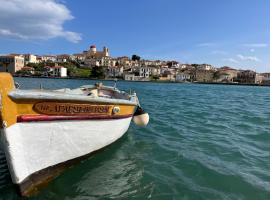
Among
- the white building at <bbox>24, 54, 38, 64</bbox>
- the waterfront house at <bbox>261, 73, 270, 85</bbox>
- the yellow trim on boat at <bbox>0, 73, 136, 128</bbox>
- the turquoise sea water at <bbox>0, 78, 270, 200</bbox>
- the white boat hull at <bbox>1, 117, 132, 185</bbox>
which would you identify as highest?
the white building at <bbox>24, 54, 38, 64</bbox>

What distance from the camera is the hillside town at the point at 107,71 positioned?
14112 cm

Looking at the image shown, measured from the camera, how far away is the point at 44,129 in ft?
19.0

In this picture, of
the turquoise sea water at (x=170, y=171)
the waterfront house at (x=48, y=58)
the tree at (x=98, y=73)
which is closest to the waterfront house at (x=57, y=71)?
the tree at (x=98, y=73)

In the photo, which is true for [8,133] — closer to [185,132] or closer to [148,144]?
[148,144]

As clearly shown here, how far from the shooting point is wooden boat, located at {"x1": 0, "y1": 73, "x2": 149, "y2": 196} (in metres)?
5.21

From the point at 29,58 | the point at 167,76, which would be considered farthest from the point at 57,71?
the point at 167,76

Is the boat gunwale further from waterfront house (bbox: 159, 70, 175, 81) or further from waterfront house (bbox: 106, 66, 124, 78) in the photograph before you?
waterfront house (bbox: 159, 70, 175, 81)

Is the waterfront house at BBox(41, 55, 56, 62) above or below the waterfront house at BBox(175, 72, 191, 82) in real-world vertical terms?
above

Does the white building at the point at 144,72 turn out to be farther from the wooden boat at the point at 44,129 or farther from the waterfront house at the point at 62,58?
the wooden boat at the point at 44,129

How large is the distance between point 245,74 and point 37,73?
110 meters

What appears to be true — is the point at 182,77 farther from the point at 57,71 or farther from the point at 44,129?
the point at 44,129

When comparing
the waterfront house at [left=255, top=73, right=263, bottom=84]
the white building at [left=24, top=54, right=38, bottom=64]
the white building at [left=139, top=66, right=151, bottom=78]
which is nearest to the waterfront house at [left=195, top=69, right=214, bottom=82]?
the waterfront house at [left=255, top=73, right=263, bottom=84]

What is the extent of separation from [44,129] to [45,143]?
0.30 meters

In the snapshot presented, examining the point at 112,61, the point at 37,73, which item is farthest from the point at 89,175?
the point at 112,61
